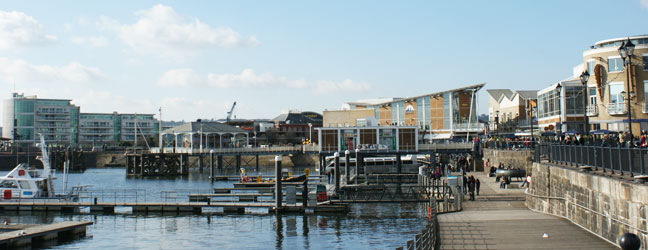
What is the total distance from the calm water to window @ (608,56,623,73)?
19.1m

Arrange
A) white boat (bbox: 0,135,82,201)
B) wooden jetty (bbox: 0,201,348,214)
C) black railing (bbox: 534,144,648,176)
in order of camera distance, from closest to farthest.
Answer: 1. black railing (bbox: 534,144,648,176)
2. wooden jetty (bbox: 0,201,348,214)
3. white boat (bbox: 0,135,82,201)

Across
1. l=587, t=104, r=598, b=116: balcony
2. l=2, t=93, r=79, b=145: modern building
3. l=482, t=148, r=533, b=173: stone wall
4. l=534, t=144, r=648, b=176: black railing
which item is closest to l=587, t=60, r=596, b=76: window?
l=587, t=104, r=598, b=116: balcony

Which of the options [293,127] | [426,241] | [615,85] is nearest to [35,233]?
[426,241]

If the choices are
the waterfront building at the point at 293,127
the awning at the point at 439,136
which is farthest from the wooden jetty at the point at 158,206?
the waterfront building at the point at 293,127

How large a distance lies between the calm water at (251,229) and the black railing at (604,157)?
919 centimetres

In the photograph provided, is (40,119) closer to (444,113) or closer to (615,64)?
(444,113)

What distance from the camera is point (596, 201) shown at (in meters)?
20.8

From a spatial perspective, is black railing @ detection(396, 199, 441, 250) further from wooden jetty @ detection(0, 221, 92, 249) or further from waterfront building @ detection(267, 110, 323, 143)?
waterfront building @ detection(267, 110, 323, 143)

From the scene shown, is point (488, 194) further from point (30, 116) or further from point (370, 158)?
point (30, 116)

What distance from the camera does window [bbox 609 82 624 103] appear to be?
48062mm

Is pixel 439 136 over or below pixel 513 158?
over

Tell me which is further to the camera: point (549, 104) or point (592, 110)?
point (549, 104)

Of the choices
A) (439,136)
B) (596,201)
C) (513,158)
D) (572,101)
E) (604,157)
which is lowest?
(596,201)

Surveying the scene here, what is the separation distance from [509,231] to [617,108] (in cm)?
3013
